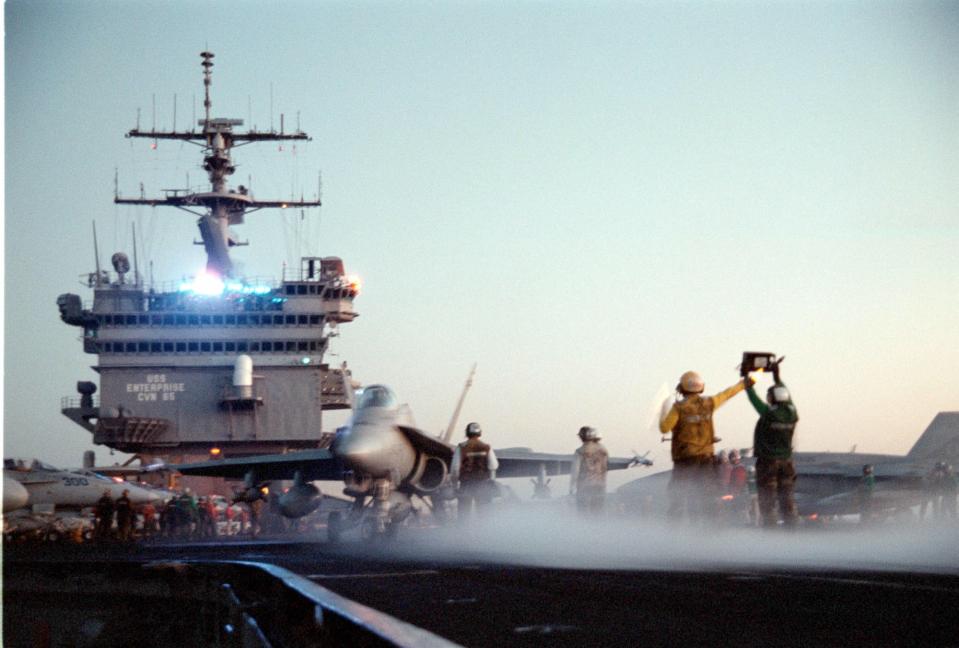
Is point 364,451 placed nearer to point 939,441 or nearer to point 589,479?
point 589,479

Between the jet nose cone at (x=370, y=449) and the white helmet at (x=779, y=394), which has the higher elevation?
the white helmet at (x=779, y=394)

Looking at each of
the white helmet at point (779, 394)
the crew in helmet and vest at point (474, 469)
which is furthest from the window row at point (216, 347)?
the white helmet at point (779, 394)

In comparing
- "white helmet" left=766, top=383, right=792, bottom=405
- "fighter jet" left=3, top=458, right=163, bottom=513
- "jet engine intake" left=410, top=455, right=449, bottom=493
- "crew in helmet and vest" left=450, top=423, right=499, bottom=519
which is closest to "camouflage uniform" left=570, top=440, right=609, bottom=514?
"crew in helmet and vest" left=450, top=423, right=499, bottom=519

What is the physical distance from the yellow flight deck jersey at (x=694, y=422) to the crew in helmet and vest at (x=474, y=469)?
6.14 metres

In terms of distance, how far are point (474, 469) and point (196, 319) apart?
3409 cm

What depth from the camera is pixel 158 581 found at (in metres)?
11.5

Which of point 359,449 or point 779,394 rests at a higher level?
point 779,394

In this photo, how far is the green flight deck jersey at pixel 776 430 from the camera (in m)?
12.1

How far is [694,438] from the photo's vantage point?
40.1 ft

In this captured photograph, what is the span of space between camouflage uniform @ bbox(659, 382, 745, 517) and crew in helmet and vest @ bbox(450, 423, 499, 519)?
595cm

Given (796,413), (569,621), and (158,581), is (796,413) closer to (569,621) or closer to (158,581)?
(158,581)

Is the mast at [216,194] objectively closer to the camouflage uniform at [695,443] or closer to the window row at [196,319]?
the window row at [196,319]

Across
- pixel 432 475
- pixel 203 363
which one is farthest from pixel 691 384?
pixel 203 363

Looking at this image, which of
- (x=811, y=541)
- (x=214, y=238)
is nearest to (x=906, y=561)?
(x=811, y=541)
